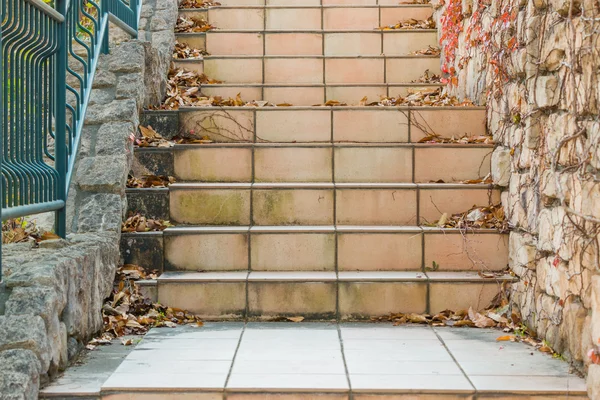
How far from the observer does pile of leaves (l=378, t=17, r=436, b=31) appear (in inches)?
259

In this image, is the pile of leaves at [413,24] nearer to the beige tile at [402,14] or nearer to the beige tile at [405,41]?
the beige tile at [402,14]

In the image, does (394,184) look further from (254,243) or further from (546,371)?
(546,371)

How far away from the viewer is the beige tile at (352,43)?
6.39m

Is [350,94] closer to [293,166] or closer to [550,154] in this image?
[293,166]

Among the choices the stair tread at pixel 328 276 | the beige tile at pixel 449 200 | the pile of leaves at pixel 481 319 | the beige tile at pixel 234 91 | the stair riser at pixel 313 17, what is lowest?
the pile of leaves at pixel 481 319

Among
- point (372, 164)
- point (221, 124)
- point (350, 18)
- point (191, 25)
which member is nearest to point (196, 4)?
point (191, 25)

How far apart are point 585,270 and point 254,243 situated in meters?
1.89

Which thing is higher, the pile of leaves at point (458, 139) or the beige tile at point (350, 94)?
the beige tile at point (350, 94)

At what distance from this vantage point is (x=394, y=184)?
15.6ft

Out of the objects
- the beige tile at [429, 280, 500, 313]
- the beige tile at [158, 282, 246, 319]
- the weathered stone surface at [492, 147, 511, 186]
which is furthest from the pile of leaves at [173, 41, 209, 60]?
the beige tile at [429, 280, 500, 313]

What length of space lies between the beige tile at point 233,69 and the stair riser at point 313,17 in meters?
0.68

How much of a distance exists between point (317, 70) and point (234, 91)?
2.25ft

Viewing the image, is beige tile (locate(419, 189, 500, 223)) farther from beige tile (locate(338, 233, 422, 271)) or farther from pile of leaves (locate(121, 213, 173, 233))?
pile of leaves (locate(121, 213, 173, 233))

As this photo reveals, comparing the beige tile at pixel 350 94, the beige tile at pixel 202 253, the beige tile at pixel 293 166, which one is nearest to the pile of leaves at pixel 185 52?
the beige tile at pixel 350 94
